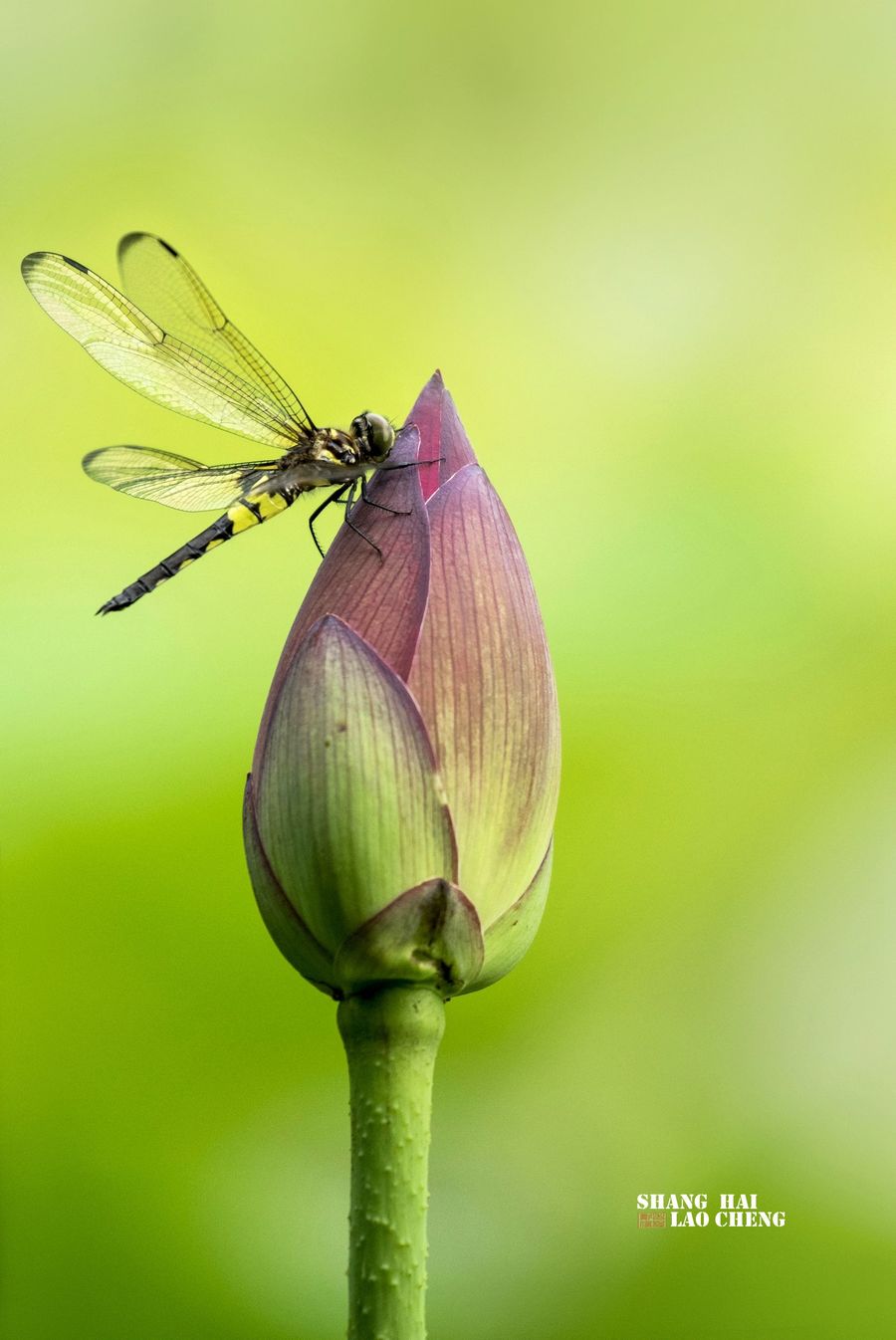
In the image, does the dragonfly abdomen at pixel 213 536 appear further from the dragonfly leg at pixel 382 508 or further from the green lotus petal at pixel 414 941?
the green lotus petal at pixel 414 941

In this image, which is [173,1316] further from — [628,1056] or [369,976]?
[369,976]

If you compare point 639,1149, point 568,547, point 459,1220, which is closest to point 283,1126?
point 459,1220

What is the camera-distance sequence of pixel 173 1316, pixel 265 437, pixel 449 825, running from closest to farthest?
pixel 449 825 → pixel 265 437 → pixel 173 1316

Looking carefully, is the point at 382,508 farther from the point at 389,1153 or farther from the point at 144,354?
the point at 144,354

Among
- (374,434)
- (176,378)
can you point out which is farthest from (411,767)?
(176,378)

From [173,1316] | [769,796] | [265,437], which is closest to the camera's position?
[265,437]

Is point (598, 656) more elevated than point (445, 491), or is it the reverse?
point (598, 656)

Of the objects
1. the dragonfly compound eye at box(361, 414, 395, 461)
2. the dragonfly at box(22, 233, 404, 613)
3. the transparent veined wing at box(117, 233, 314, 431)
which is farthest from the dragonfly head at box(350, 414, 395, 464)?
the transparent veined wing at box(117, 233, 314, 431)
